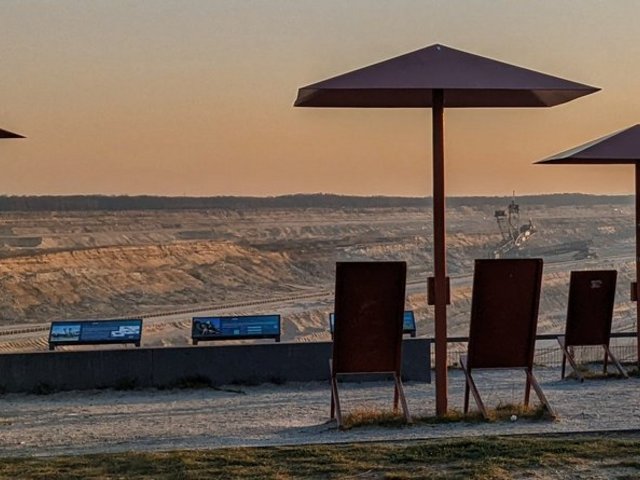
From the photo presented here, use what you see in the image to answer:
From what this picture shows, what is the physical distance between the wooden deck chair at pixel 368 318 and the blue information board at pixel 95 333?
607cm

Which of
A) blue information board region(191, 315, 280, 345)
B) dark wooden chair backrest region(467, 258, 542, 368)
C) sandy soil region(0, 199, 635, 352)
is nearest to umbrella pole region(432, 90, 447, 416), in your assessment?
dark wooden chair backrest region(467, 258, 542, 368)

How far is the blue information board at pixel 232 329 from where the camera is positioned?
17.1 m

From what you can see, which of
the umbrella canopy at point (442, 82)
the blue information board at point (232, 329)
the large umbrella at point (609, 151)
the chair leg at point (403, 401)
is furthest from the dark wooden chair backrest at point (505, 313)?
the blue information board at point (232, 329)

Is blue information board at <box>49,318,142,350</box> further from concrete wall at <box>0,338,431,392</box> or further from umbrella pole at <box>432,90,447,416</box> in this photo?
umbrella pole at <box>432,90,447,416</box>

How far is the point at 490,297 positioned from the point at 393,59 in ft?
8.81

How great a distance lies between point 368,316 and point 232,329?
230 inches

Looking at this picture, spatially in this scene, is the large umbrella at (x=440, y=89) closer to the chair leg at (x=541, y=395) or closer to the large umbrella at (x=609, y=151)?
the chair leg at (x=541, y=395)

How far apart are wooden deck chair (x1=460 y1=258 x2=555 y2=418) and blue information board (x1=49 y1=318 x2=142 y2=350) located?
22.3 feet

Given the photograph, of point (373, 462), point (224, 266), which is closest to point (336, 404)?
point (373, 462)

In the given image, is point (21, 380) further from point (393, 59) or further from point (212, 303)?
point (212, 303)

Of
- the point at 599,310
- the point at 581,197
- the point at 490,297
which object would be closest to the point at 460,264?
the point at 599,310

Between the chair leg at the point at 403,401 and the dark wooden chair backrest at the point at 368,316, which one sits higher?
the dark wooden chair backrest at the point at 368,316

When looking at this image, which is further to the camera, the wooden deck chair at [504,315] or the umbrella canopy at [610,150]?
the umbrella canopy at [610,150]

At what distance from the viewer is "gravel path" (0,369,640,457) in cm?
1033
